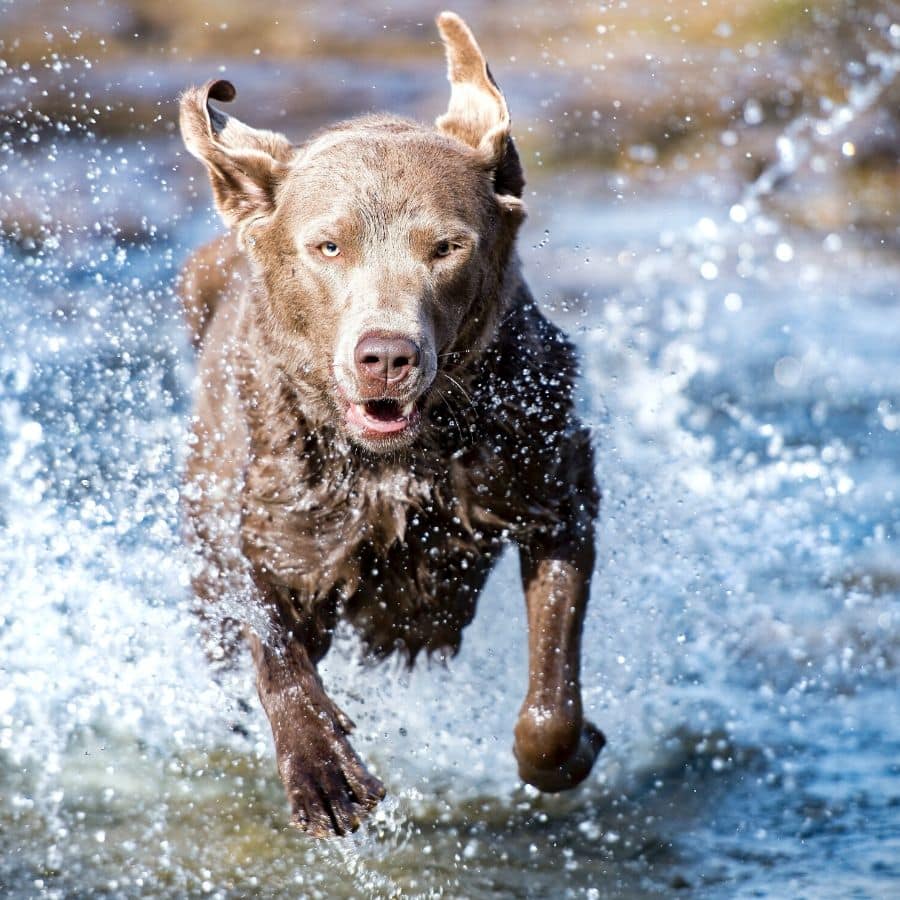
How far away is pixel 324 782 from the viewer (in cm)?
418

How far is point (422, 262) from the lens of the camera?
14.3 feet

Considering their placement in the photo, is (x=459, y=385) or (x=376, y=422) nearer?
(x=376, y=422)

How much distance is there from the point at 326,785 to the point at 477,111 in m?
2.14

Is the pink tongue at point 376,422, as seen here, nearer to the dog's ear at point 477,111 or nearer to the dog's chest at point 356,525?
the dog's chest at point 356,525

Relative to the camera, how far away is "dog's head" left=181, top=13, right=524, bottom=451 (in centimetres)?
420

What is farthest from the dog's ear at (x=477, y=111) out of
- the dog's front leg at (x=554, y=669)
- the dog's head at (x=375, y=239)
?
the dog's front leg at (x=554, y=669)

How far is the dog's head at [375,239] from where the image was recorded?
4.20 metres

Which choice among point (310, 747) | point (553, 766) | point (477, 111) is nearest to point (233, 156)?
point (477, 111)

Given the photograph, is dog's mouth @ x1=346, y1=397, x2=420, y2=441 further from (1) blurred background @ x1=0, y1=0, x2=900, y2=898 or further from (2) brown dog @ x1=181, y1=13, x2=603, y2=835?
(1) blurred background @ x1=0, y1=0, x2=900, y2=898

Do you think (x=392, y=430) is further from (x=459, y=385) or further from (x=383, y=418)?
(x=459, y=385)

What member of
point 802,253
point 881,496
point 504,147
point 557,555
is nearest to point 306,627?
point 557,555

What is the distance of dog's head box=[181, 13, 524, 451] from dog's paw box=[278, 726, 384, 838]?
2.81ft

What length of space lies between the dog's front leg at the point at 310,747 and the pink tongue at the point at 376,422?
2.66ft

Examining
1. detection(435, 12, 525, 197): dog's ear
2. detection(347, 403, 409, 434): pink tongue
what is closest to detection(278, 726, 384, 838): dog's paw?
detection(347, 403, 409, 434): pink tongue
